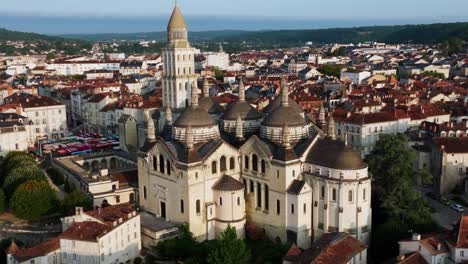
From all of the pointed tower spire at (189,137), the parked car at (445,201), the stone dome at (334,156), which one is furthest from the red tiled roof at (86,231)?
the parked car at (445,201)

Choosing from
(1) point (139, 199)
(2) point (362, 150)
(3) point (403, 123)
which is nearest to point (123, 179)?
(1) point (139, 199)

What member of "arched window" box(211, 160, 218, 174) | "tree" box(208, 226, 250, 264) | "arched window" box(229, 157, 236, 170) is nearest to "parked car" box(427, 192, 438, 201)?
"arched window" box(229, 157, 236, 170)

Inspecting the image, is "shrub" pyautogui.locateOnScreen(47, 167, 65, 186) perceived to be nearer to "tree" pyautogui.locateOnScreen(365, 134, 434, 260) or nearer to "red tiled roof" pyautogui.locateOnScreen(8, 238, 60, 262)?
"red tiled roof" pyautogui.locateOnScreen(8, 238, 60, 262)

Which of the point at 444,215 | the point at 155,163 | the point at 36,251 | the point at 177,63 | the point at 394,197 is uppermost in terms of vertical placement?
the point at 177,63

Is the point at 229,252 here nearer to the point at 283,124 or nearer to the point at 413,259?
the point at 413,259

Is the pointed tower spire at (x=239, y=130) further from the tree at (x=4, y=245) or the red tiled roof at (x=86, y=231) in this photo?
Result: the tree at (x=4, y=245)

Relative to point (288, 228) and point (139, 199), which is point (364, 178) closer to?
point (288, 228)

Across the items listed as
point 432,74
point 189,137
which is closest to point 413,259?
point 189,137
